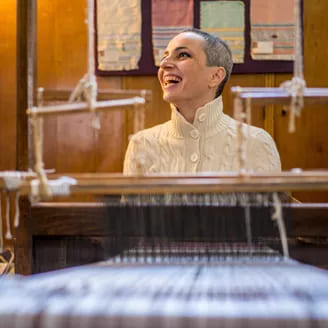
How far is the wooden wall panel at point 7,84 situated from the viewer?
353 cm

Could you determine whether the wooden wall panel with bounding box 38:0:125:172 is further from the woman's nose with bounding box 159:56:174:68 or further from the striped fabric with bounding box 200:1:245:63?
the woman's nose with bounding box 159:56:174:68

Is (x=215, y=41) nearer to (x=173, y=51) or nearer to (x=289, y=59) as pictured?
(x=173, y=51)

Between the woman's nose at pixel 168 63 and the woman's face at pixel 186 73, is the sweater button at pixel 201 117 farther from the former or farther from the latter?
the woman's nose at pixel 168 63

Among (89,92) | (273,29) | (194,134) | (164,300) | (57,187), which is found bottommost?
(164,300)

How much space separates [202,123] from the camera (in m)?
2.13

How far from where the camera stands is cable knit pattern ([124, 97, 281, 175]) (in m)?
2.11

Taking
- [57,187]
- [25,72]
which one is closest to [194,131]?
[25,72]

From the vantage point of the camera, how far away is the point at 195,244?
1.55 meters

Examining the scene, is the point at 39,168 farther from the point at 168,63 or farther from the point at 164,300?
the point at 168,63

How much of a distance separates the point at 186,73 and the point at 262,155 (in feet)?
1.43

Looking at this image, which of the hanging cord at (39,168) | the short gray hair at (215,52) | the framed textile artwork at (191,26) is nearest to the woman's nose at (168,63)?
the short gray hair at (215,52)

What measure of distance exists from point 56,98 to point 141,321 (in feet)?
2.73

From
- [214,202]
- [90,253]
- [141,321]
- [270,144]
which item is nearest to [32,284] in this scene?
[141,321]

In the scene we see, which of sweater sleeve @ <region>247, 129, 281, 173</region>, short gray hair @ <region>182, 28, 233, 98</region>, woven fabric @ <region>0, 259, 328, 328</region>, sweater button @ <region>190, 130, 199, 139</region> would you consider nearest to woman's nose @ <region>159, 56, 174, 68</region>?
short gray hair @ <region>182, 28, 233, 98</region>
